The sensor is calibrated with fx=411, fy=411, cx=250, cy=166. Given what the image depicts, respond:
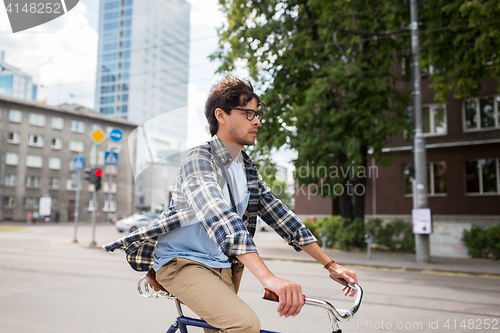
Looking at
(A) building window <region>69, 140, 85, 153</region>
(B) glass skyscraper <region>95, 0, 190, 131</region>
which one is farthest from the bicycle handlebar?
(A) building window <region>69, 140, 85, 153</region>

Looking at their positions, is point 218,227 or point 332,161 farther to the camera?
point 332,161

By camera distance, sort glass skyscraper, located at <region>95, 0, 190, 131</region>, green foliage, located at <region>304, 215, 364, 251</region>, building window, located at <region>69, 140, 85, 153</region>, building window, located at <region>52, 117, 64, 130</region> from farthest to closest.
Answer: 1. building window, located at <region>69, 140, 85, 153</region>
2. building window, located at <region>52, 117, 64, 130</region>
3. green foliage, located at <region>304, 215, 364, 251</region>
4. glass skyscraper, located at <region>95, 0, 190, 131</region>

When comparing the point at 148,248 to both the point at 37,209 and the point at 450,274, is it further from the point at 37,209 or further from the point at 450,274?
the point at 37,209

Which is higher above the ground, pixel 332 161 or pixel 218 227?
pixel 332 161

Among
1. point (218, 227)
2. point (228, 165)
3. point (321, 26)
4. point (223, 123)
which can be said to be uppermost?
point (321, 26)

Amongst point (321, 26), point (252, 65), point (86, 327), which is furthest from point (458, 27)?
point (86, 327)

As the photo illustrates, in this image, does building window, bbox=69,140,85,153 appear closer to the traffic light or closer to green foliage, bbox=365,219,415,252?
the traffic light

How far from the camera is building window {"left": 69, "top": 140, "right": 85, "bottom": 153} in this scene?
51.6m

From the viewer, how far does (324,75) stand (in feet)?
49.9

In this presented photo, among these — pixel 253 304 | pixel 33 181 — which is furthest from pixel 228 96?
pixel 33 181

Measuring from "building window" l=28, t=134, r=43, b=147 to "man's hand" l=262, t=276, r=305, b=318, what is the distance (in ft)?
172

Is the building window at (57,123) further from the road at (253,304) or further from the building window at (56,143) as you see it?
the road at (253,304)

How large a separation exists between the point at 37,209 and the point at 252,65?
4180cm

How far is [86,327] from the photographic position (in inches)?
188
